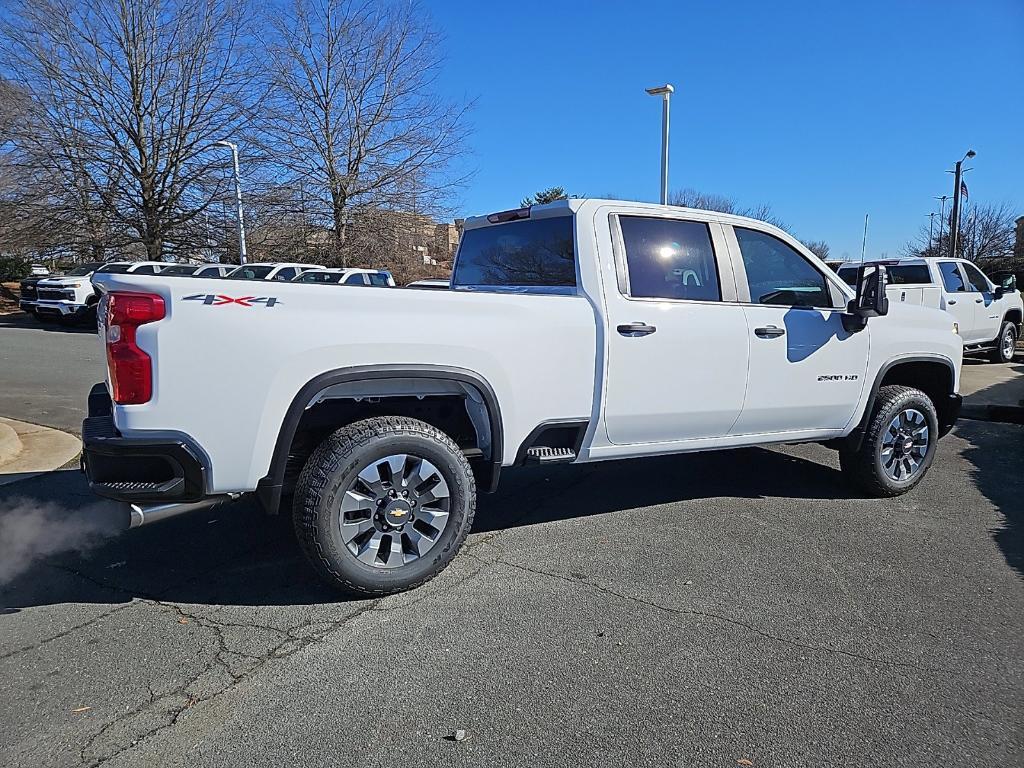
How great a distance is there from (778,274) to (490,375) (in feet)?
7.41

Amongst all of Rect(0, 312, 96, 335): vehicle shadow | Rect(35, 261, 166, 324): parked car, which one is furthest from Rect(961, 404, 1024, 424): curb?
Rect(0, 312, 96, 335): vehicle shadow

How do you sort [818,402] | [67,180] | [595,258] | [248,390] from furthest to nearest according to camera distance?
[67,180] < [818,402] < [595,258] < [248,390]

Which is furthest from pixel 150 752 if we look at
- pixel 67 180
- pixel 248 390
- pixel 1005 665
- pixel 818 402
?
pixel 67 180

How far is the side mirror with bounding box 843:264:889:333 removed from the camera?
4.64 m

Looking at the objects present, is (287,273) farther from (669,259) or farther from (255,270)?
(669,259)

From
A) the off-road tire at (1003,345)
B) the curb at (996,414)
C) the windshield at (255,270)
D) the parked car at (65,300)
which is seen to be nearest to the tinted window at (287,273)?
the windshield at (255,270)

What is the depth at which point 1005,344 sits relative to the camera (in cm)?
1357

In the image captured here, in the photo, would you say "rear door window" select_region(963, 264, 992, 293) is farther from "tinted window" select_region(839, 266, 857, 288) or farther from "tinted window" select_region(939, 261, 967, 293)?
"tinted window" select_region(839, 266, 857, 288)

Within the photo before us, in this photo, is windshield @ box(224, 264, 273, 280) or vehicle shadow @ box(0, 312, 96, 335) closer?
windshield @ box(224, 264, 273, 280)

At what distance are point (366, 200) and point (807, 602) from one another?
26.6 metres

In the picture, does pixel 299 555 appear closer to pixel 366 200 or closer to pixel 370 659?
pixel 370 659

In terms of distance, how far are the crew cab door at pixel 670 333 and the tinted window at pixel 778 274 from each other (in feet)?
0.67

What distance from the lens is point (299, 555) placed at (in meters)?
4.12

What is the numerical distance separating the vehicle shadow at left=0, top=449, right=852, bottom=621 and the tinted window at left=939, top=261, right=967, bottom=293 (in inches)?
314
